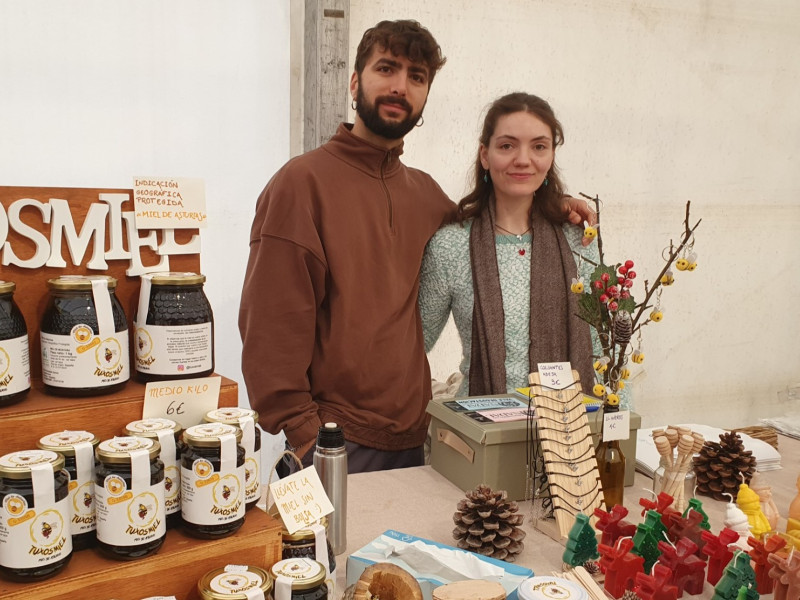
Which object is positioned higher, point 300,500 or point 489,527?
point 300,500

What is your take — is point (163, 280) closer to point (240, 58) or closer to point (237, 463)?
point (237, 463)

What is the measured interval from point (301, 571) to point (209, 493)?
167mm

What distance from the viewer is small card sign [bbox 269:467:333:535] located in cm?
105

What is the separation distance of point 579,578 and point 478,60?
236 centimetres

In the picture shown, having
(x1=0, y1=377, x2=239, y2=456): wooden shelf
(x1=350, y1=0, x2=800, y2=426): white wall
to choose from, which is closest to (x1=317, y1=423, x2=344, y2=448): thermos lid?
(x1=0, y1=377, x2=239, y2=456): wooden shelf

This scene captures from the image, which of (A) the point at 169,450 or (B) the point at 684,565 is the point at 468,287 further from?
(A) the point at 169,450

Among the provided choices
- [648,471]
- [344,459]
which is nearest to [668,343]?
[648,471]

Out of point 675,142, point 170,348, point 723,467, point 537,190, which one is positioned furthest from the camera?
point 675,142

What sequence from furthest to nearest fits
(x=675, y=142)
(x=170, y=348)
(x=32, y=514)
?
(x=675, y=142)
(x=170, y=348)
(x=32, y=514)

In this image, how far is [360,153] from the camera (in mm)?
2055

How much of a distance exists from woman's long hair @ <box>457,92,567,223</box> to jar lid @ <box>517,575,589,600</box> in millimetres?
1340

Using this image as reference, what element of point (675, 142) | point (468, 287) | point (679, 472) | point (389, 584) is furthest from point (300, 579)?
point (675, 142)

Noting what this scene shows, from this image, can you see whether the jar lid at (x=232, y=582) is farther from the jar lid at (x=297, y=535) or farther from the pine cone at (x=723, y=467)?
the pine cone at (x=723, y=467)

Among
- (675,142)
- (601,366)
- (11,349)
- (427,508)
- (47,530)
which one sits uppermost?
(675,142)
